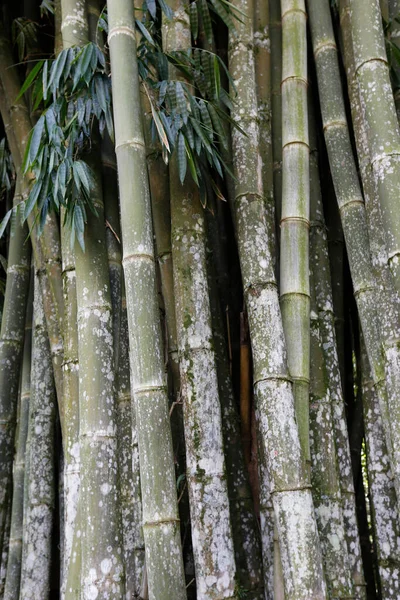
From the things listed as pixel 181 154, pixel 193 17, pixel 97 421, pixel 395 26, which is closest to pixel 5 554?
pixel 97 421

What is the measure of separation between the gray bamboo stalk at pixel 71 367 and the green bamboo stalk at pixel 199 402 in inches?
16.7

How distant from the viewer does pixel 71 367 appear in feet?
9.11

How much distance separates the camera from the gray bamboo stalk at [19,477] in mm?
3543

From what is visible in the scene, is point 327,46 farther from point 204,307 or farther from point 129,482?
point 129,482

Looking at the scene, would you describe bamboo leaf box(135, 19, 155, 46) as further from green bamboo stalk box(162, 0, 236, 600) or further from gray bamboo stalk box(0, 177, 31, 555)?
gray bamboo stalk box(0, 177, 31, 555)

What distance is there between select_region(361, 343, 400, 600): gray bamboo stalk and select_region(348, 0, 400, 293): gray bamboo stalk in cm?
79

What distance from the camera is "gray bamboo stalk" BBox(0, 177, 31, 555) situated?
345 cm

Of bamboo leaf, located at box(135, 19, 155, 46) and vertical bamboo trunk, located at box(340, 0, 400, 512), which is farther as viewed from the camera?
bamboo leaf, located at box(135, 19, 155, 46)

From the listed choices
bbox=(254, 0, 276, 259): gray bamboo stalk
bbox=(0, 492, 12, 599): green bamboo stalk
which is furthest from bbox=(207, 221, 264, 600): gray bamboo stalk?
bbox=(0, 492, 12, 599): green bamboo stalk

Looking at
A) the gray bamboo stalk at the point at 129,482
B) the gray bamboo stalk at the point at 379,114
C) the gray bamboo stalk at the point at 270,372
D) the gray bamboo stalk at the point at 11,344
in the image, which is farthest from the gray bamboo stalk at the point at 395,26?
the gray bamboo stalk at the point at 11,344

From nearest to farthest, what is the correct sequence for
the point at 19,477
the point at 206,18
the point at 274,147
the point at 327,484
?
the point at 327,484, the point at 206,18, the point at 274,147, the point at 19,477

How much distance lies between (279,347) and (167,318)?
0.57 metres

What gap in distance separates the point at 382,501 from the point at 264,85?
6.24ft

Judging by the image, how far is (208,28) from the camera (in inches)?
120
